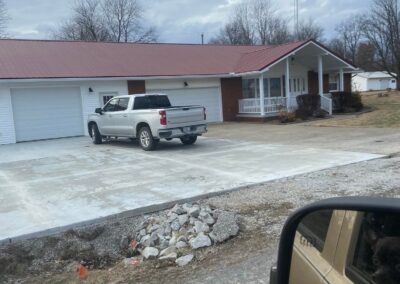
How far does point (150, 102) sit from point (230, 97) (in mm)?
11947

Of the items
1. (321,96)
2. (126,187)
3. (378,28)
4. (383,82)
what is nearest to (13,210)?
(126,187)

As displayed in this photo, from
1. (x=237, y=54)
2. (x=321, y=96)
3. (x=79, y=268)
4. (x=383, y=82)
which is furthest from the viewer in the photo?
(x=383, y=82)

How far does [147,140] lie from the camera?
14875 millimetres

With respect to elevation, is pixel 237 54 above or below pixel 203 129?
above

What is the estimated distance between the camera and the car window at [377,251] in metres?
1.54

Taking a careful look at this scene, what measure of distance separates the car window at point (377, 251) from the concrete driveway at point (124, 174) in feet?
18.8

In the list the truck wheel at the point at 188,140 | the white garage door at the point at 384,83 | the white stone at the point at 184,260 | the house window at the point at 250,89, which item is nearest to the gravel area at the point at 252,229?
the white stone at the point at 184,260

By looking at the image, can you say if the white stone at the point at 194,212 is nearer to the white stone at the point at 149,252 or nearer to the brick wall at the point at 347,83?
the white stone at the point at 149,252

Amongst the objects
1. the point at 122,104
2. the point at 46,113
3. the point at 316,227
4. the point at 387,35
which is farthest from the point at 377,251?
the point at 387,35

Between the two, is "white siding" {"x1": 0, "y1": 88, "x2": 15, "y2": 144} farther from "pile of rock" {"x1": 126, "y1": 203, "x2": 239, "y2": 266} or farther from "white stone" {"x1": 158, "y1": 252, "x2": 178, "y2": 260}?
"white stone" {"x1": 158, "y1": 252, "x2": 178, "y2": 260}

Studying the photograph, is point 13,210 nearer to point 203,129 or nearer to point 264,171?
point 264,171

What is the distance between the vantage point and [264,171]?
1014cm

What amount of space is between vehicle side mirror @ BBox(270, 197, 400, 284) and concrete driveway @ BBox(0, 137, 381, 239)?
5.27m

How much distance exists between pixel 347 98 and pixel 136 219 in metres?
23.0
